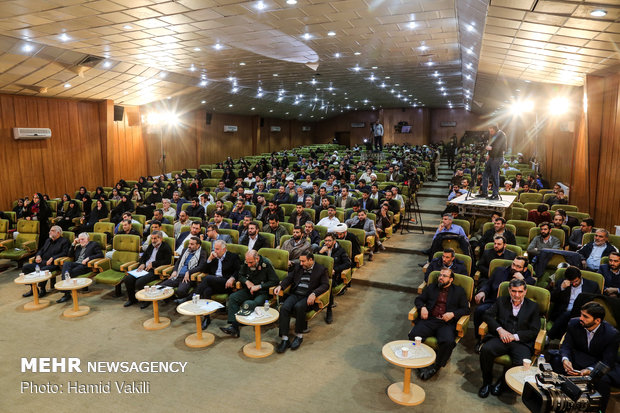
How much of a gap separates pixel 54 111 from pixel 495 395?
1394 cm

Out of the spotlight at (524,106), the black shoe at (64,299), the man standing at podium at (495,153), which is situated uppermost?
the spotlight at (524,106)

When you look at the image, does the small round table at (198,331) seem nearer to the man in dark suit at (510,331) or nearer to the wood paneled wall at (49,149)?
the man in dark suit at (510,331)

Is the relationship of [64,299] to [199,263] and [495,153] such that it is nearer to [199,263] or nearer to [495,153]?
[199,263]

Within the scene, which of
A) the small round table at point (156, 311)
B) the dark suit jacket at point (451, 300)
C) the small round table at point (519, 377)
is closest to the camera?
the small round table at point (519, 377)

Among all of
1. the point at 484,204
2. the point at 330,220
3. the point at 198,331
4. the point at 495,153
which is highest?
the point at 495,153

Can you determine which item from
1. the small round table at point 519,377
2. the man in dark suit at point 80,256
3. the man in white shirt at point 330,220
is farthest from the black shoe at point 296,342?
the man in dark suit at point 80,256

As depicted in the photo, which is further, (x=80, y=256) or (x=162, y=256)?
(x=80, y=256)

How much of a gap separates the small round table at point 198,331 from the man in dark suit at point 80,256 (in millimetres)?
2573

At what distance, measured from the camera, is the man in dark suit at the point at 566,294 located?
439 cm

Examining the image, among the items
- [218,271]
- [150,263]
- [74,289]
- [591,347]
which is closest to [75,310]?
[74,289]

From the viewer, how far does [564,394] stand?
275 centimetres

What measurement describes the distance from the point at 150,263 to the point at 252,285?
6.67ft

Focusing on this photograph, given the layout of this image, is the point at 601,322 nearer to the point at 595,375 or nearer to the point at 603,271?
the point at 595,375

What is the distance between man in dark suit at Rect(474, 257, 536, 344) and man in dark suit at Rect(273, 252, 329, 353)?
72.8 inches
